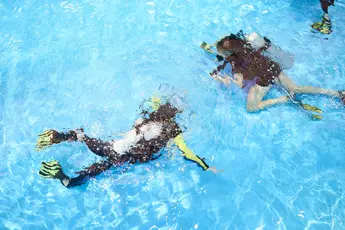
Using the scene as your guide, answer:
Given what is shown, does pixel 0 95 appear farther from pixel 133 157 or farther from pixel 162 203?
pixel 162 203

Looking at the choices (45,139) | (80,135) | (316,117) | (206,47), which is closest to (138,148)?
(80,135)

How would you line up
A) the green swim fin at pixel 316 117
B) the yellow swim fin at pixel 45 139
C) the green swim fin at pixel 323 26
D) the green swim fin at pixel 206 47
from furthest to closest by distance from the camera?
the green swim fin at pixel 323 26 < the green swim fin at pixel 206 47 < the green swim fin at pixel 316 117 < the yellow swim fin at pixel 45 139

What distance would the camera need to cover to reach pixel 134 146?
170 inches

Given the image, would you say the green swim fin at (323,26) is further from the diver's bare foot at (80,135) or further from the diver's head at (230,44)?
the diver's bare foot at (80,135)

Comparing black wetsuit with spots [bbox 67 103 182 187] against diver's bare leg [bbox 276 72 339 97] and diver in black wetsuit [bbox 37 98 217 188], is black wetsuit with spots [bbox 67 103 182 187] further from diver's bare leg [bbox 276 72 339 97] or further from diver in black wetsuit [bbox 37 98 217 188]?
diver's bare leg [bbox 276 72 339 97]

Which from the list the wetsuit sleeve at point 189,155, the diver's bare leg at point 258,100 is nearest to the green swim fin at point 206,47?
the diver's bare leg at point 258,100

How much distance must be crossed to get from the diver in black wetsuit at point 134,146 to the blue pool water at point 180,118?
25 cm

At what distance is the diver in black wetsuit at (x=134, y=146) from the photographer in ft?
14.2

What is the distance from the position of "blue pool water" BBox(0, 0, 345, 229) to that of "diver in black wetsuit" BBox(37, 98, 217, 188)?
251 mm

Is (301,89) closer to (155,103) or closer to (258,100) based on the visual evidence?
(258,100)

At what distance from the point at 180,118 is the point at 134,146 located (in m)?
0.99

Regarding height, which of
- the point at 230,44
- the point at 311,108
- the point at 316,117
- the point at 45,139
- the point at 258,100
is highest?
the point at 230,44

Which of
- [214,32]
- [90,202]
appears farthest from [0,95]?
[214,32]

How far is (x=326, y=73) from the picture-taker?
563 cm
